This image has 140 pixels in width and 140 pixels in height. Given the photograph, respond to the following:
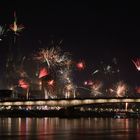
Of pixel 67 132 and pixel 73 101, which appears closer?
pixel 67 132

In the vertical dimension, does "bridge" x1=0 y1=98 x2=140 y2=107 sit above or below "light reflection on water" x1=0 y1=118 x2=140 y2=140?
above

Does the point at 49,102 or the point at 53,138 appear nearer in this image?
the point at 53,138

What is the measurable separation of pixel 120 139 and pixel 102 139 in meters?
2.25

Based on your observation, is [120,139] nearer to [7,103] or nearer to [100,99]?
[100,99]

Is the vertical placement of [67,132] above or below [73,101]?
below

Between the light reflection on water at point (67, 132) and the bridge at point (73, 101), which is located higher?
the bridge at point (73, 101)


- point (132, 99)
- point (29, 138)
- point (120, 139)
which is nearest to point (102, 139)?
point (120, 139)

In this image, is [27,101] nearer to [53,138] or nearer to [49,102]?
[49,102]

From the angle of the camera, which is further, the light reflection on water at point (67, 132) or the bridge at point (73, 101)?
the bridge at point (73, 101)

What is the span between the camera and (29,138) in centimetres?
7506

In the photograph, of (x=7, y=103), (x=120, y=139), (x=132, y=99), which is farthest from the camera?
(x=7, y=103)

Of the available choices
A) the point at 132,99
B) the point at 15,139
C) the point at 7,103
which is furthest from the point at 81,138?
the point at 7,103

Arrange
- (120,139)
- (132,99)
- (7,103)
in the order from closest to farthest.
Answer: (120,139) → (132,99) → (7,103)

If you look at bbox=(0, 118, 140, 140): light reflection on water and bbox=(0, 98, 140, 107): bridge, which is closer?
bbox=(0, 118, 140, 140): light reflection on water
